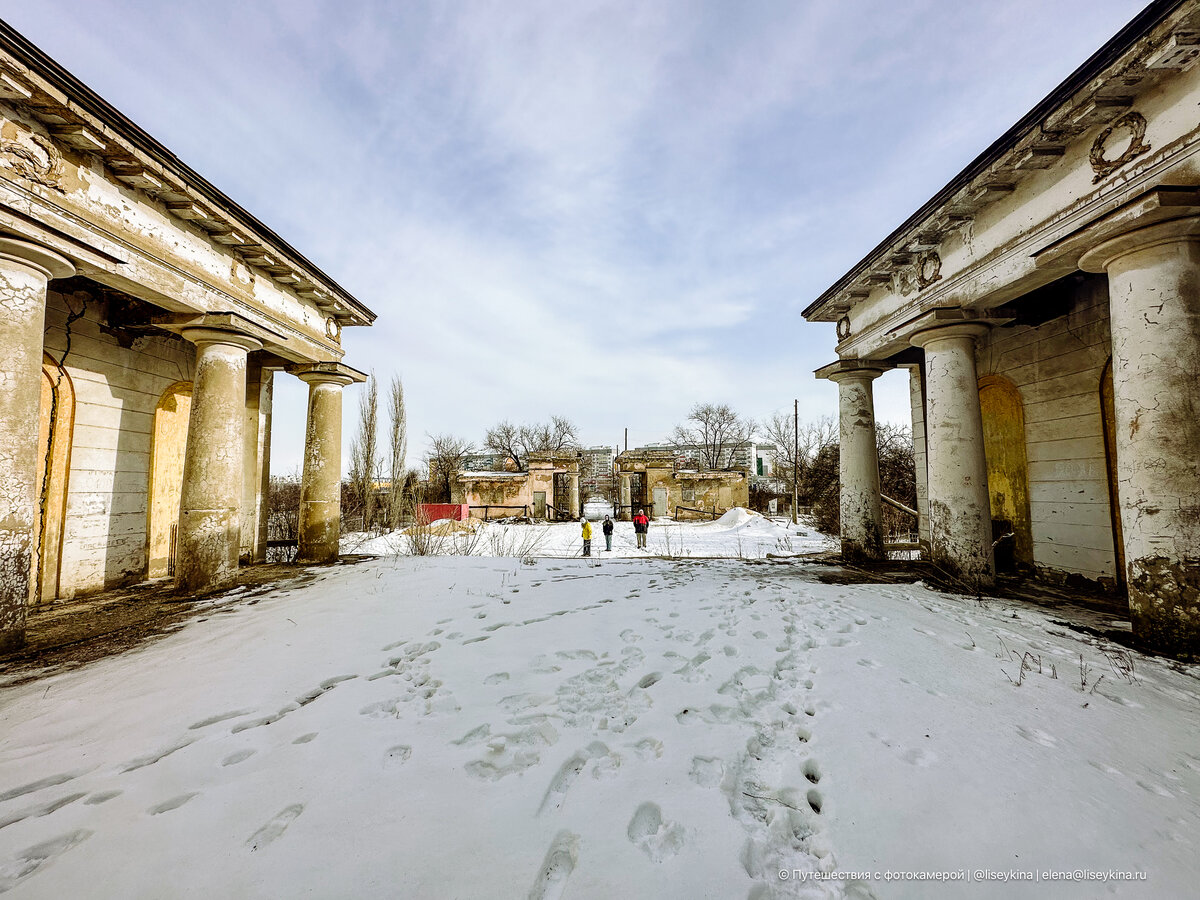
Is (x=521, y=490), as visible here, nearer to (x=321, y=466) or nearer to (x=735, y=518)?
(x=735, y=518)

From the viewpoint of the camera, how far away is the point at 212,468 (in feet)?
20.0

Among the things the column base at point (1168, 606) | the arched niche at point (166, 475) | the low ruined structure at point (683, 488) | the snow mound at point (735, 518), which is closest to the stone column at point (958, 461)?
the column base at point (1168, 606)

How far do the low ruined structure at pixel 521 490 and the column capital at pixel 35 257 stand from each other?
19.2m

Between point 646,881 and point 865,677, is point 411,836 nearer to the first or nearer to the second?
point 646,881

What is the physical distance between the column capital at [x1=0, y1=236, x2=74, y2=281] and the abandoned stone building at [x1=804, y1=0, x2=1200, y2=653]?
30.7 feet

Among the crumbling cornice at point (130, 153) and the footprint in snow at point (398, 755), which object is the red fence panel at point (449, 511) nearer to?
the crumbling cornice at point (130, 153)

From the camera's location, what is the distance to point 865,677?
10.6 feet

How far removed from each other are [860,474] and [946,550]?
2328mm

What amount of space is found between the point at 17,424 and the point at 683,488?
2291 centimetres

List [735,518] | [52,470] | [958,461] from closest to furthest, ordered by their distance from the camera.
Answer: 1. [52,470]
2. [958,461]
3. [735,518]

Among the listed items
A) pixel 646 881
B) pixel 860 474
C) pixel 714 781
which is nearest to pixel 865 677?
pixel 714 781

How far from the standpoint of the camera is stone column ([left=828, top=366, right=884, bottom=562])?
326 inches

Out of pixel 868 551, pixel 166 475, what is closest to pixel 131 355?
pixel 166 475

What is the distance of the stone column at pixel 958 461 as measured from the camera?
20.0ft
